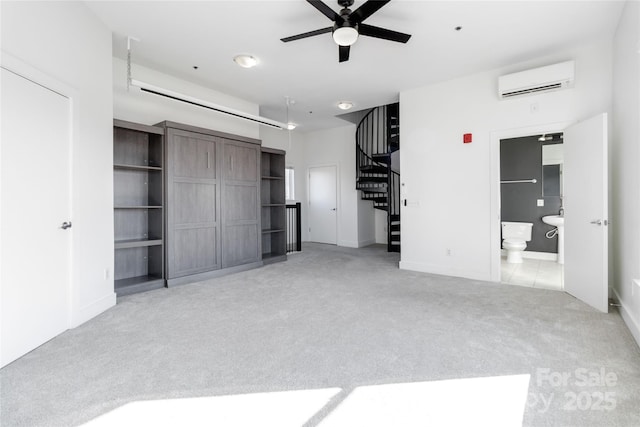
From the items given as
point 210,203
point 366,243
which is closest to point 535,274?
point 366,243

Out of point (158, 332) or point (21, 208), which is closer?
point (21, 208)

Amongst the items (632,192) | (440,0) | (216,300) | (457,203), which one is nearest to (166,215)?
(216,300)

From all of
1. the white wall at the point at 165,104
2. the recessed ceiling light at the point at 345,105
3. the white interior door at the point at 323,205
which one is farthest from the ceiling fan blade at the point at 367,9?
the white interior door at the point at 323,205

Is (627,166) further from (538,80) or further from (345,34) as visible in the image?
(345,34)

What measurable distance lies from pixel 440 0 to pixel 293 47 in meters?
1.62

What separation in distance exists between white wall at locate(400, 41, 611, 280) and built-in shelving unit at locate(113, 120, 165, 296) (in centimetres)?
366

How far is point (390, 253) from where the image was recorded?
633 centimetres

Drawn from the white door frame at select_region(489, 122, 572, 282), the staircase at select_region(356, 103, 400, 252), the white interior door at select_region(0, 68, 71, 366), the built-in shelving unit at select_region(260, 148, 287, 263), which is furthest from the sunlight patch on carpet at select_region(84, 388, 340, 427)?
the staircase at select_region(356, 103, 400, 252)

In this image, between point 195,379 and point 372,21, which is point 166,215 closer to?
point 195,379

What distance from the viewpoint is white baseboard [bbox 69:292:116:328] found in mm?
2582

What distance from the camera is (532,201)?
564 centimetres

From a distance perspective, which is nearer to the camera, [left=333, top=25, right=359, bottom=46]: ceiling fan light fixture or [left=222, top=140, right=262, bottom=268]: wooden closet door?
[left=333, top=25, right=359, bottom=46]: ceiling fan light fixture

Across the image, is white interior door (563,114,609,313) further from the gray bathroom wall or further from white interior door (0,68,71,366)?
white interior door (0,68,71,366)

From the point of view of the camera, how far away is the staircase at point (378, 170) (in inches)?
253
